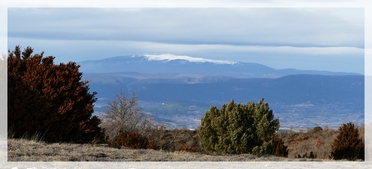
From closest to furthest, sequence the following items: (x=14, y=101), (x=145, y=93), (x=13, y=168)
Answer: (x=13, y=168) < (x=14, y=101) < (x=145, y=93)

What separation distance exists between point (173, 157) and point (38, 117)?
4114 mm

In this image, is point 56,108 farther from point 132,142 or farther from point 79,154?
point 79,154

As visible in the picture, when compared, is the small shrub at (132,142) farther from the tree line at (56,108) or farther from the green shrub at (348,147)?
the green shrub at (348,147)

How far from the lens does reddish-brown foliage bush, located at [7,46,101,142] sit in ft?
40.8

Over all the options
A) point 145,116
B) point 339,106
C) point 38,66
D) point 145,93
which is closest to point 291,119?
point 339,106

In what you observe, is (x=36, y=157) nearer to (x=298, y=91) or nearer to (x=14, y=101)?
(x=14, y=101)

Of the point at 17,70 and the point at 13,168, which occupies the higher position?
the point at 17,70

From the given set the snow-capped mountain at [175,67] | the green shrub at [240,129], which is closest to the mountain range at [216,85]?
the snow-capped mountain at [175,67]

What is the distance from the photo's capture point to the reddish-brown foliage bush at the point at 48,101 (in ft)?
40.8

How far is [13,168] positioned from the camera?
795 cm

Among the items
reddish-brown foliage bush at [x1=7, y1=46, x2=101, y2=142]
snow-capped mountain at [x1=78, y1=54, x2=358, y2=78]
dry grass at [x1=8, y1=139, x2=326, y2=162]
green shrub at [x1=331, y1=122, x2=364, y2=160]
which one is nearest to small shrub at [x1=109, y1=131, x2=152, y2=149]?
reddish-brown foliage bush at [x1=7, y1=46, x2=101, y2=142]

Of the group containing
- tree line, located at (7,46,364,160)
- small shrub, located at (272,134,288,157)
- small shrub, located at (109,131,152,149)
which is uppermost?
tree line, located at (7,46,364,160)

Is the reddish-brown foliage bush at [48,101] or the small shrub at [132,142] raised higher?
the reddish-brown foliage bush at [48,101]

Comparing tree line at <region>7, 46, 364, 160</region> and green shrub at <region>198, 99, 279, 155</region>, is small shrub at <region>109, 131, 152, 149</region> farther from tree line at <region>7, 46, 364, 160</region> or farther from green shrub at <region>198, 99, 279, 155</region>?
green shrub at <region>198, 99, 279, 155</region>
